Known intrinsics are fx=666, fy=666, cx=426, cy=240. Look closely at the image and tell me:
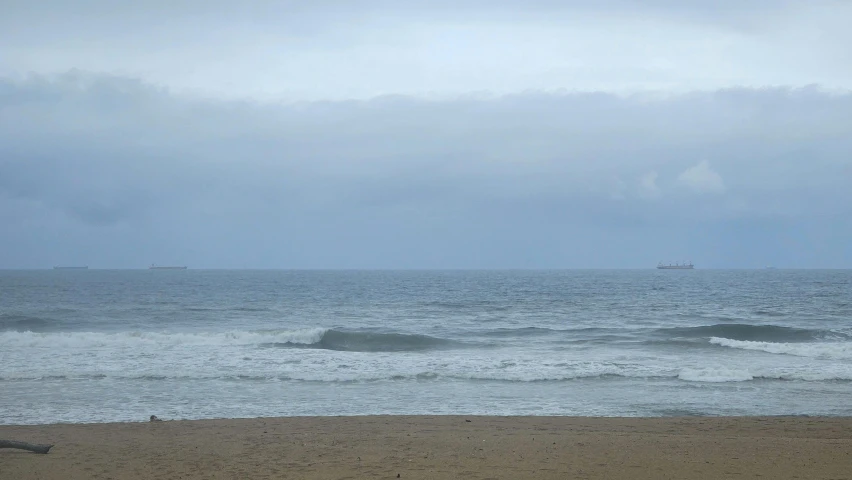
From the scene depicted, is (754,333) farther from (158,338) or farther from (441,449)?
(158,338)

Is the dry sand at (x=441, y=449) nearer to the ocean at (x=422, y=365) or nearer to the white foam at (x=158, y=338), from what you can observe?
the ocean at (x=422, y=365)

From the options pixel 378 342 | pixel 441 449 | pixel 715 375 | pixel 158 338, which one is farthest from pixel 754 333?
pixel 158 338

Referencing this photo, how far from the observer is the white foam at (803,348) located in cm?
2455

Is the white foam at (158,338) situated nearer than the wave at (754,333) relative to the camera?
Yes

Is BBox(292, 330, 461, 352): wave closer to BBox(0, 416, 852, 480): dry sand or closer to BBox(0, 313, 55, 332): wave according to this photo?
BBox(0, 416, 852, 480): dry sand

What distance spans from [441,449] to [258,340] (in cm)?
2065

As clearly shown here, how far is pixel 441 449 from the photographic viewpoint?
1069cm

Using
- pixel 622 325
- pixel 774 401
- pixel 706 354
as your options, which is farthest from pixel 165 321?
pixel 774 401

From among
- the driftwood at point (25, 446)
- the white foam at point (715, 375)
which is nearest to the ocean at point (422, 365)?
the white foam at point (715, 375)

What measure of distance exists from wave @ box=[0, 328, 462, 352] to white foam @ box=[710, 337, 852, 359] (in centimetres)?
1147

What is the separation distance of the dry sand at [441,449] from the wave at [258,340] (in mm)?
15563

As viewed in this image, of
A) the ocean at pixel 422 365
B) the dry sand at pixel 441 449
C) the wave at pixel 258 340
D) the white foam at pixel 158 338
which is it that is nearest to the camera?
the dry sand at pixel 441 449

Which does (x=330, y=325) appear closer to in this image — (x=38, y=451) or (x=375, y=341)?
(x=375, y=341)

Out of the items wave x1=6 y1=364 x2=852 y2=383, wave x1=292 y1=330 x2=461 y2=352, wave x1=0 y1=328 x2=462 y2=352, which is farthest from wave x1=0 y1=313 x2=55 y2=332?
wave x1=6 y1=364 x2=852 y2=383
